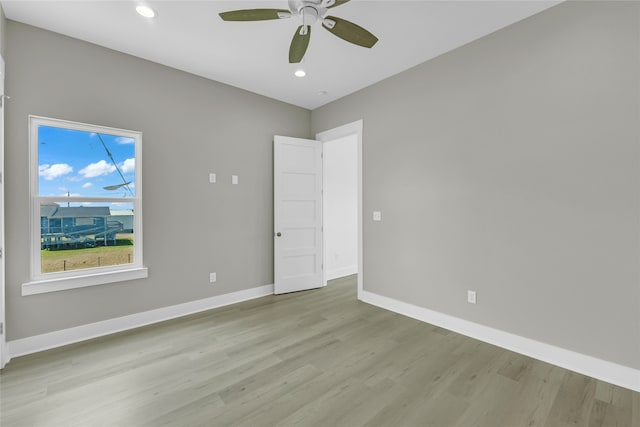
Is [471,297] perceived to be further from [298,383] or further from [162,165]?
[162,165]

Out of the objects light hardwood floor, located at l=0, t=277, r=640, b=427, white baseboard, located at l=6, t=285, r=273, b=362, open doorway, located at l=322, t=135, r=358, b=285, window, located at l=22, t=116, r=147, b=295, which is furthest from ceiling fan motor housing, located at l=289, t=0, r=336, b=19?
white baseboard, located at l=6, t=285, r=273, b=362

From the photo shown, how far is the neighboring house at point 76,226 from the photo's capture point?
2621mm

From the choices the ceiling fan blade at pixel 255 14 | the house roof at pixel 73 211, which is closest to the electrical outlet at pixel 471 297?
the ceiling fan blade at pixel 255 14

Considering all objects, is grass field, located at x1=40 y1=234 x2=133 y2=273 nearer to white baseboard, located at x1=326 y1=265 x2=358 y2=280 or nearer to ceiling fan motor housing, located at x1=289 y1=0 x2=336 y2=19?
ceiling fan motor housing, located at x1=289 y1=0 x2=336 y2=19

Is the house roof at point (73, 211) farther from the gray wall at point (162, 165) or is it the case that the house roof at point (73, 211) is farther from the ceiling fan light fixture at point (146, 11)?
the ceiling fan light fixture at point (146, 11)

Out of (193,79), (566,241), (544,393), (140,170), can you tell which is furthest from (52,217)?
(566,241)

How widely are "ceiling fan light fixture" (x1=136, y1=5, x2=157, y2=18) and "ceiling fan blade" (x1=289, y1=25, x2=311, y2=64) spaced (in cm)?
125

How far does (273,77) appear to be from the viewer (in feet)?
11.5

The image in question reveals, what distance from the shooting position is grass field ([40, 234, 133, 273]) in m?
2.64

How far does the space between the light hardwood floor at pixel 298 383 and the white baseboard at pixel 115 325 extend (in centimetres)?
10

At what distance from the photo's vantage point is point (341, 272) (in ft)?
17.0

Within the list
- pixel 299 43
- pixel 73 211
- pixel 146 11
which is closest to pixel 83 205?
pixel 73 211

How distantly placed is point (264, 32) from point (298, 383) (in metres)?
3.05

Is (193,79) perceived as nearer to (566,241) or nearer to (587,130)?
(587,130)
